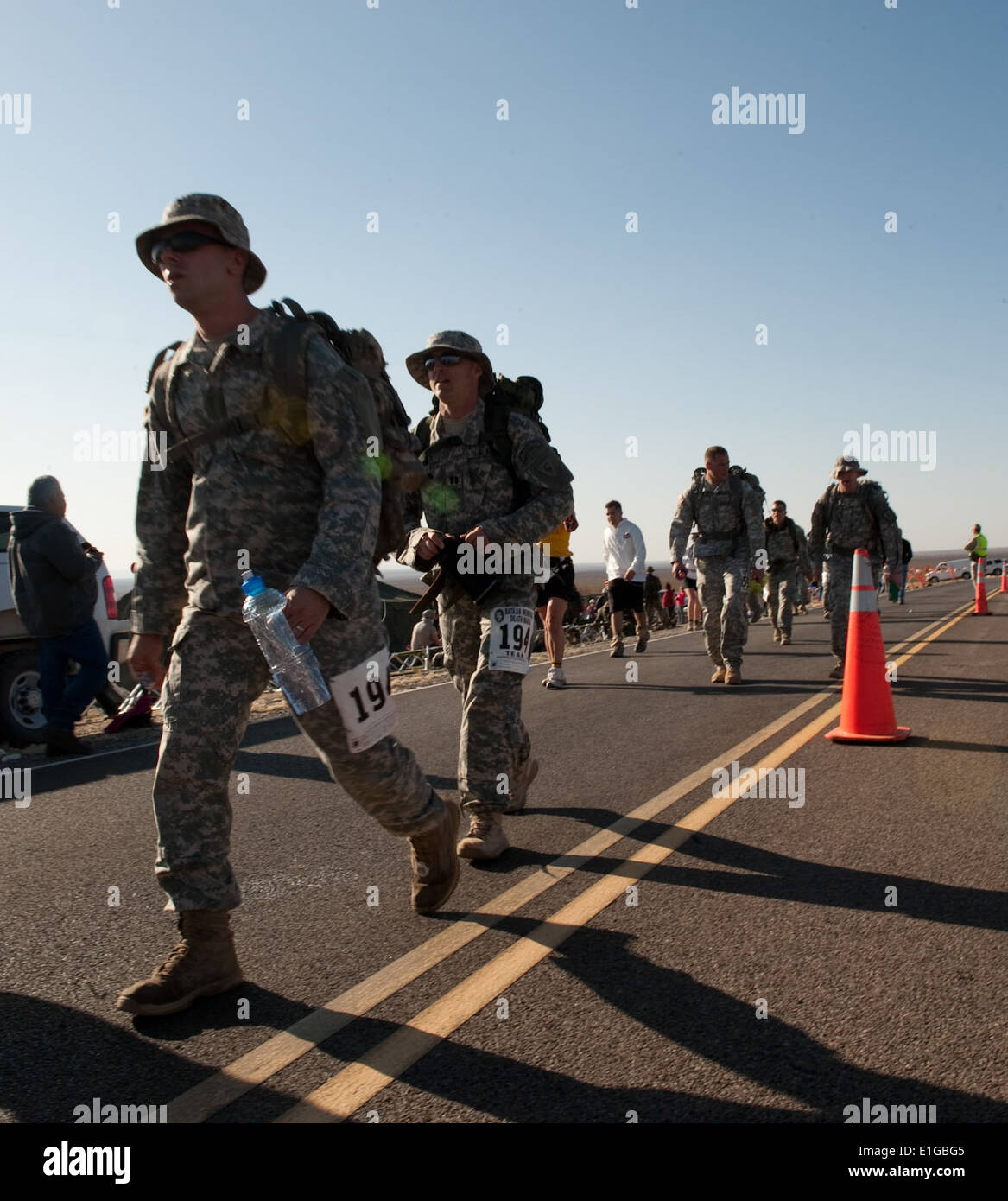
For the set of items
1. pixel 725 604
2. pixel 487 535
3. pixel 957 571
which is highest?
pixel 957 571

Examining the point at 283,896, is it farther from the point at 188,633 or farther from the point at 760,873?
the point at 760,873

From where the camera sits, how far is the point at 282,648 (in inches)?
120

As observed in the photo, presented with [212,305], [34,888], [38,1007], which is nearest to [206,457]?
[212,305]

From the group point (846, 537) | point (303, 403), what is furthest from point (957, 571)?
point (303, 403)

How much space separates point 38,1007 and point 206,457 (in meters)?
1.68

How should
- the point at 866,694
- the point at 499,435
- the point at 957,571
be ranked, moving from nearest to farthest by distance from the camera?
the point at 499,435, the point at 866,694, the point at 957,571

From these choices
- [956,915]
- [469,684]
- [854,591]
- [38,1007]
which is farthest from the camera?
[854,591]

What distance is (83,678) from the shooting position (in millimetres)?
8516

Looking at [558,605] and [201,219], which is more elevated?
[201,219]

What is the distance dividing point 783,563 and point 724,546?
619cm

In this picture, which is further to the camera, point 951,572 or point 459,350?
point 951,572

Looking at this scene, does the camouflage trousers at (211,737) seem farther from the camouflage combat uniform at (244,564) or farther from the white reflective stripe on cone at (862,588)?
the white reflective stripe on cone at (862,588)

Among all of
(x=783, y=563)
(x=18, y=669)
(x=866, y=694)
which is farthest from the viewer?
(x=783, y=563)

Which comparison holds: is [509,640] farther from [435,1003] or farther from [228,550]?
[435,1003]
